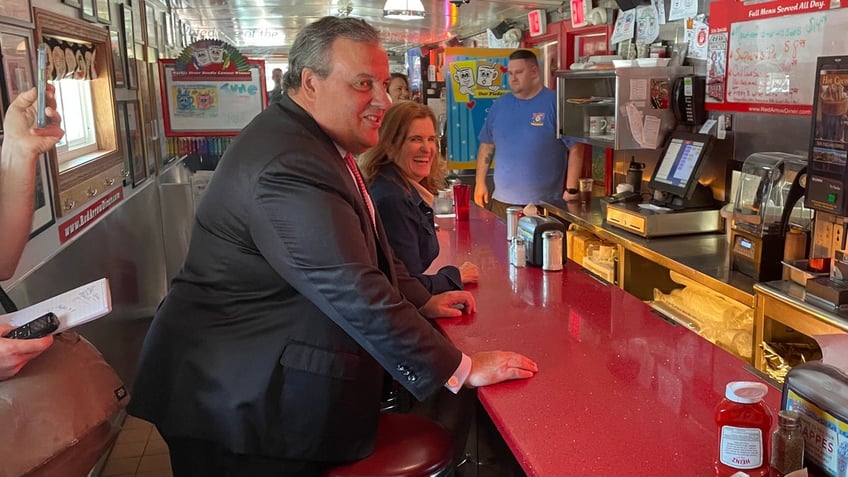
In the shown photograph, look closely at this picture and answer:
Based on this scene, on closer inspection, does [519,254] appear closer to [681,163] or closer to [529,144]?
[681,163]

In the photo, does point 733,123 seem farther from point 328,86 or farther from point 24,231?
point 24,231

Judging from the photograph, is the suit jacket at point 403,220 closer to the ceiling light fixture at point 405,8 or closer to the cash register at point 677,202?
the cash register at point 677,202

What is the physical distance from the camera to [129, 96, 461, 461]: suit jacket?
1.46 m

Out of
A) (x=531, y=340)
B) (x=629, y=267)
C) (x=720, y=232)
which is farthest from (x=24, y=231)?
(x=720, y=232)

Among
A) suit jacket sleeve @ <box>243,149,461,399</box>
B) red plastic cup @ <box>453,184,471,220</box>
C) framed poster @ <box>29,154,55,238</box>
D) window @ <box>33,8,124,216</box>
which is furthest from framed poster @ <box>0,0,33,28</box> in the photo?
red plastic cup @ <box>453,184,471,220</box>

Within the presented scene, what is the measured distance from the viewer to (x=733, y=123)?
3.70 m

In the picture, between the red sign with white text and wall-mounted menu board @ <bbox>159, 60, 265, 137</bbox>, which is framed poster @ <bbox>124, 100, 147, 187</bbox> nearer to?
wall-mounted menu board @ <bbox>159, 60, 265, 137</bbox>

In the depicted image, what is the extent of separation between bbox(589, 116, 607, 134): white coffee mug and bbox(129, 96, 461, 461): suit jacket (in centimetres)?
302

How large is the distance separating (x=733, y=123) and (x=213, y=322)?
10.1 feet

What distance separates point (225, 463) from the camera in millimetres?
1704

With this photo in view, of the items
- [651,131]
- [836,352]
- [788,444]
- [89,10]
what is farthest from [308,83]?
[651,131]

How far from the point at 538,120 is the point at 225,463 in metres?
3.67

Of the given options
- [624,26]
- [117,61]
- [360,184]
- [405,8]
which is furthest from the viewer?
[405,8]

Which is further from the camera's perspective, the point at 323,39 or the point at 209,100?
the point at 209,100
